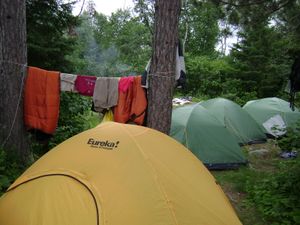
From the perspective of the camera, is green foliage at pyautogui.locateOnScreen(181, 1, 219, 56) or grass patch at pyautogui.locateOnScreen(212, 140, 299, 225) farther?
green foliage at pyautogui.locateOnScreen(181, 1, 219, 56)

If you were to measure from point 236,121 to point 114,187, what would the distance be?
5.71 m

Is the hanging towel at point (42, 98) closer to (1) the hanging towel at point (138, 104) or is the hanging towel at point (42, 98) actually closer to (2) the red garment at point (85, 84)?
(2) the red garment at point (85, 84)

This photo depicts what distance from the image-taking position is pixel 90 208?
8.22 feet

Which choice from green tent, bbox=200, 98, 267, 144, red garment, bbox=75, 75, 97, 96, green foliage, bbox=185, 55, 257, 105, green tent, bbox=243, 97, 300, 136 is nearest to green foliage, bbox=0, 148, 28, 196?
red garment, bbox=75, 75, 97, 96

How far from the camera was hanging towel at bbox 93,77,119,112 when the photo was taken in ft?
14.0

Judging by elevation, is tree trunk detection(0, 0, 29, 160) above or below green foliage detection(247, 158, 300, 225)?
above

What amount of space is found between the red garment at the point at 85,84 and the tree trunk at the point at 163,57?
0.75m

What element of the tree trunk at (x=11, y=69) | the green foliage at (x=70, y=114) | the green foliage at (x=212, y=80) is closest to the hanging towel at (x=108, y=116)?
the tree trunk at (x=11, y=69)

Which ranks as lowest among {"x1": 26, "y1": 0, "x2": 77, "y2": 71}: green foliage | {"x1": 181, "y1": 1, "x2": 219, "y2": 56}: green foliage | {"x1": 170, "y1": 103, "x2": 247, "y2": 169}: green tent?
{"x1": 170, "y1": 103, "x2": 247, "y2": 169}: green tent

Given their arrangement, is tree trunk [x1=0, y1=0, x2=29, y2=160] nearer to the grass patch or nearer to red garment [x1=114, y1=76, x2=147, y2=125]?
red garment [x1=114, y1=76, x2=147, y2=125]

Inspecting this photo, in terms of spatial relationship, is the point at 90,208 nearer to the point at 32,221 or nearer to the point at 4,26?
the point at 32,221

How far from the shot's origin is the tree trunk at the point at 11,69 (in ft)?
13.7

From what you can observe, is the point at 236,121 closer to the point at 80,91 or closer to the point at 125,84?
the point at 125,84

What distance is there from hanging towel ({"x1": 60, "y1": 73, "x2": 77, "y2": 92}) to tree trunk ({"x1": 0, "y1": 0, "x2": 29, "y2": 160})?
18.5 inches
